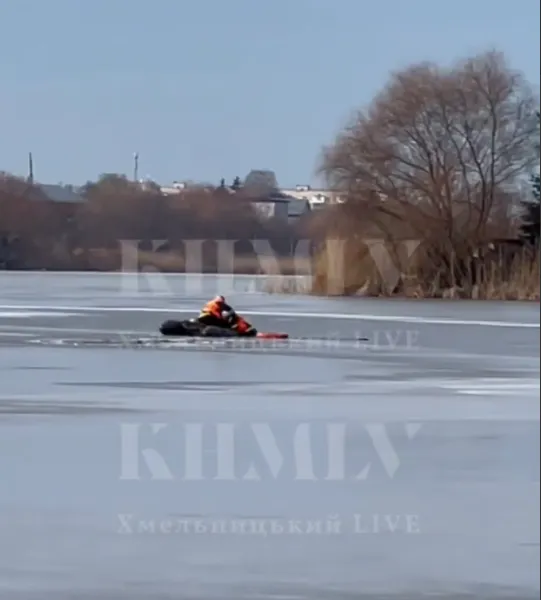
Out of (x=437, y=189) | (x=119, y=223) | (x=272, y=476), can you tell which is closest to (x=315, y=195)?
(x=437, y=189)

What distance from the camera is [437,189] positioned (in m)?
4.64

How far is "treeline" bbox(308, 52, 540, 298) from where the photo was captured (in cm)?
282

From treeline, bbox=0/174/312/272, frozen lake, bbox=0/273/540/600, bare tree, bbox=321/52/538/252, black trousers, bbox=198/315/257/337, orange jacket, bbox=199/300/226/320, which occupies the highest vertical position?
bare tree, bbox=321/52/538/252

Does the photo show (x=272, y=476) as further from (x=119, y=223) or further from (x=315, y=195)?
(x=315, y=195)

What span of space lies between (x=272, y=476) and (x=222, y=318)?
4993 mm

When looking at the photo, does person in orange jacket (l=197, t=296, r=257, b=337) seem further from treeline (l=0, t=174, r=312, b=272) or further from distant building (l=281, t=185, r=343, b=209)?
treeline (l=0, t=174, r=312, b=272)

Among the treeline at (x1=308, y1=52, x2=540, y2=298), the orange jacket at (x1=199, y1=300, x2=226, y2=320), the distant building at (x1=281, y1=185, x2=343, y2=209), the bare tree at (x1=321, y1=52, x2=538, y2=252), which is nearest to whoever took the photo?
the treeline at (x1=308, y1=52, x2=540, y2=298)

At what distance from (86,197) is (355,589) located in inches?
78.0

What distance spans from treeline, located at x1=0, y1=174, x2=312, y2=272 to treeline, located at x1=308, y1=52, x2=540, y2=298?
22.5 inches

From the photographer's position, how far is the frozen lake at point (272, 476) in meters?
2.68

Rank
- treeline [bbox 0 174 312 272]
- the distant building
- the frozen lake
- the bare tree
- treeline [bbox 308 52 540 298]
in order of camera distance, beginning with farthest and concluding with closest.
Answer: the distant building < treeline [bbox 0 174 312 272] < the bare tree < treeline [bbox 308 52 540 298] < the frozen lake

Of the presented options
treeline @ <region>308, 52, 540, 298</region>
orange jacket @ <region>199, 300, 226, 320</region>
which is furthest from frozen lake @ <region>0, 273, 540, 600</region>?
orange jacket @ <region>199, 300, 226, 320</region>

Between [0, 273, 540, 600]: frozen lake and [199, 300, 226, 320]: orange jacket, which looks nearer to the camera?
[0, 273, 540, 600]: frozen lake

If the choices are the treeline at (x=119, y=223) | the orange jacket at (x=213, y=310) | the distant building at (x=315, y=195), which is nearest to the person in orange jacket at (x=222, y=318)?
the orange jacket at (x=213, y=310)
